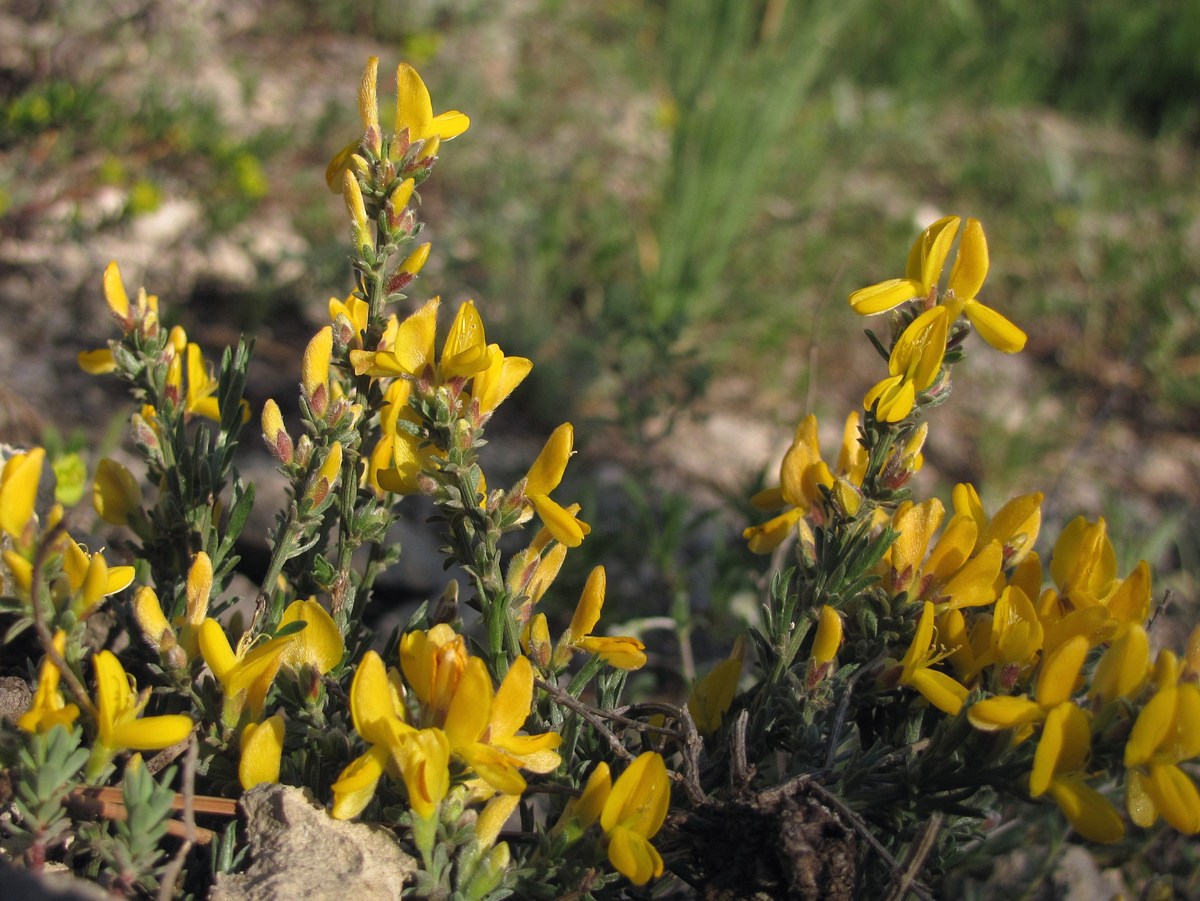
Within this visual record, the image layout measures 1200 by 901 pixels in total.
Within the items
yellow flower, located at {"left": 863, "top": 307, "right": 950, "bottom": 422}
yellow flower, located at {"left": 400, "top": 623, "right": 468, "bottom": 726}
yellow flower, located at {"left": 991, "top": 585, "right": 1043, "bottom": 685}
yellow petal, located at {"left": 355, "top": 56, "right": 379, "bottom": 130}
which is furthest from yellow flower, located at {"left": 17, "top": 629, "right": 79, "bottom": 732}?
yellow flower, located at {"left": 991, "top": 585, "right": 1043, "bottom": 685}

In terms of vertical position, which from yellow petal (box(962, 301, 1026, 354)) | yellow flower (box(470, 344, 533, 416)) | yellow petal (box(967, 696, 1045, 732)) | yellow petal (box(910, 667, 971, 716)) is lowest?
yellow petal (box(910, 667, 971, 716))

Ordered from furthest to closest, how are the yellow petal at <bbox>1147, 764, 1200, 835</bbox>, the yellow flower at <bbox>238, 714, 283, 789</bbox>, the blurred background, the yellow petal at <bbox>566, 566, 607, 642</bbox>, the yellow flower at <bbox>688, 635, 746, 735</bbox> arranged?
the blurred background → the yellow flower at <bbox>688, 635, 746, 735</bbox> → the yellow petal at <bbox>566, 566, 607, 642</bbox> → the yellow flower at <bbox>238, 714, 283, 789</bbox> → the yellow petal at <bbox>1147, 764, 1200, 835</bbox>

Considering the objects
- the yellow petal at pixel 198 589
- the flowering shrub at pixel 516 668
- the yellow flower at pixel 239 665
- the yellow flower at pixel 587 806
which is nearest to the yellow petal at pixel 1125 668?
the flowering shrub at pixel 516 668

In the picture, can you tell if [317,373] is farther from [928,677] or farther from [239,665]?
[928,677]

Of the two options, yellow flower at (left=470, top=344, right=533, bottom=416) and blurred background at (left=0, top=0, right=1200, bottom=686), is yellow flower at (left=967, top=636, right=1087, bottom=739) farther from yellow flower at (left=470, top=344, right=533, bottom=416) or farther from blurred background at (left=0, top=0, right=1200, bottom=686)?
blurred background at (left=0, top=0, right=1200, bottom=686)

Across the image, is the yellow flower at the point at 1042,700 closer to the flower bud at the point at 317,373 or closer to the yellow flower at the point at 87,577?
the flower bud at the point at 317,373

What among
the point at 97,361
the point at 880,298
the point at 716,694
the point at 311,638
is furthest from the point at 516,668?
the point at 97,361

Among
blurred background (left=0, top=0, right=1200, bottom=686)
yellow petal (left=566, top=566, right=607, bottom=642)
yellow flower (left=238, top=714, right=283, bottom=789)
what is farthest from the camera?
blurred background (left=0, top=0, right=1200, bottom=686)

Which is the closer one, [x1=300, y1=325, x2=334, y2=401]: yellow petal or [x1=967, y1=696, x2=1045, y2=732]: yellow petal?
[x1=967, y1=696, x2=1045, y2=732]: yellow petal
